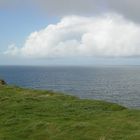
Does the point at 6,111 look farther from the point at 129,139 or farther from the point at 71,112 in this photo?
the point at 129,139

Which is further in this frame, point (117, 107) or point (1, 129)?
point (117, 107)

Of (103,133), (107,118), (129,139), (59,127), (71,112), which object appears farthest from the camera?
(71,112)

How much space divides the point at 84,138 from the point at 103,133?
5.05 feet

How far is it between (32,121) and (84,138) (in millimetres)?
6590

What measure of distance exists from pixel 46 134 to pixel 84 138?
2.95 m

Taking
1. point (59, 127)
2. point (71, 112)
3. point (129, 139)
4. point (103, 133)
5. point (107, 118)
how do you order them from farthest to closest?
point (71, 112), point (107, 118), point (59, 127), point (103, 133), point (129, 139)

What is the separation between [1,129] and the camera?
972 inches

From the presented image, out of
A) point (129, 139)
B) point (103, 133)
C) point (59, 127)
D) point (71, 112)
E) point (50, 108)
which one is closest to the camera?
point (129, 139)

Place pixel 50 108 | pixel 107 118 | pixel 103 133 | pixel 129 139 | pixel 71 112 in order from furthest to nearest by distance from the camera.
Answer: pixel 50 108 < pixel 71 112 < pixel 107 118 < pixel 103 133 < pixel 129 139

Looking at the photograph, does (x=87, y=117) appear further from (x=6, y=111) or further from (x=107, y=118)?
(x=6, y=111)

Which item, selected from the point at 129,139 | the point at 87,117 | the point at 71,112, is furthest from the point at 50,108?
the point at 129,139

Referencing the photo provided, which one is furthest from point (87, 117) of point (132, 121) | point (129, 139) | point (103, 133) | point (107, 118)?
point (129, 139)

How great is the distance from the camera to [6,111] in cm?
3206

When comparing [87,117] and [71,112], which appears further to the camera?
[71,112]
